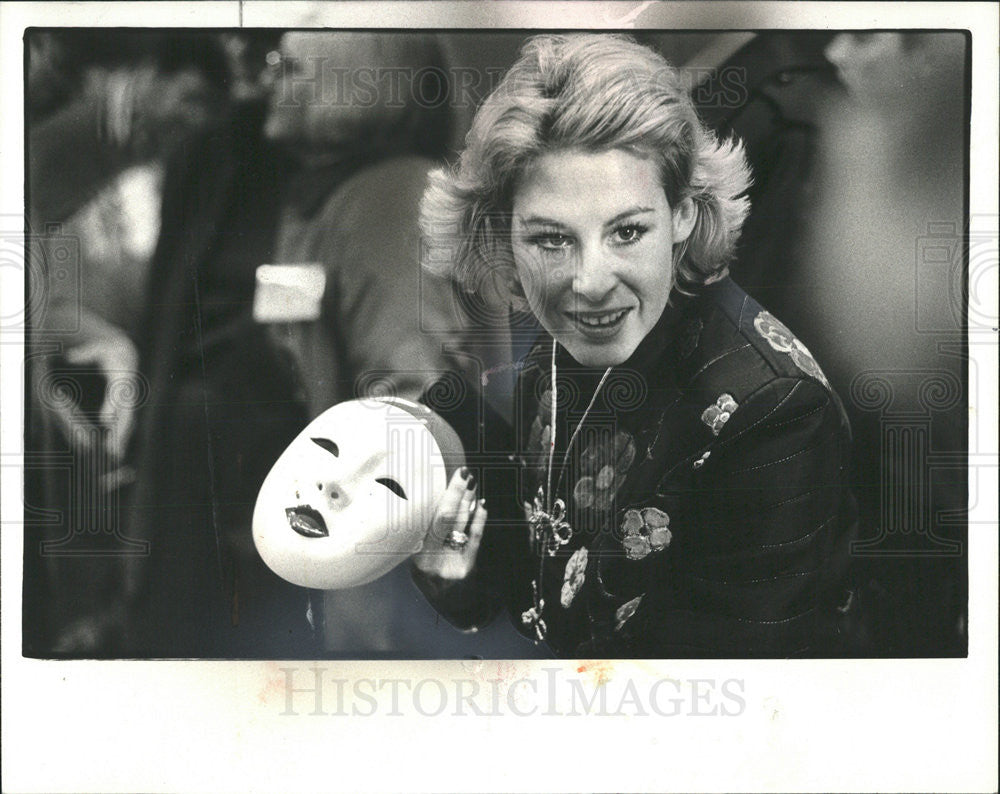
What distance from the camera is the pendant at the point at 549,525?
2.65 meters

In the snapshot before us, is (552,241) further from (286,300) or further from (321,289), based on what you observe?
Answer: (286,300)

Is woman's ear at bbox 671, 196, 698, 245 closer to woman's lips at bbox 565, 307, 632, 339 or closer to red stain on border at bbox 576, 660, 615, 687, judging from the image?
woman's lips at bbox 565, 307, 632, 339

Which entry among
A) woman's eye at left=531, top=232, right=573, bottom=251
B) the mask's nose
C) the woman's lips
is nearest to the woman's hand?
the mask's nose

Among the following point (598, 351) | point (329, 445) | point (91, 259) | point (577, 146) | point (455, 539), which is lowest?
point (455, 539)

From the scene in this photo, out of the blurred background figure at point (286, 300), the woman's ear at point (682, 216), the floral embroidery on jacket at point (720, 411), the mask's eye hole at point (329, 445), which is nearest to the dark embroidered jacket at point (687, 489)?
the floral embroidery on jacket at point (720, 411)

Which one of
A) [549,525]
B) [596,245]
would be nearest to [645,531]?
[549,525]

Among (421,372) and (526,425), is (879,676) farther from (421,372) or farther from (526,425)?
(421,372)

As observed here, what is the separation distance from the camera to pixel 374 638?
2.68 metres

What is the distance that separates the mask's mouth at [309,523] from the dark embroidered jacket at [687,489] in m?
0.33

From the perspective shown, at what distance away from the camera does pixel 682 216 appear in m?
2.63

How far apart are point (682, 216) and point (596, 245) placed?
251 millimetres

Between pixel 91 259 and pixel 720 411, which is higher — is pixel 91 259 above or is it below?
above

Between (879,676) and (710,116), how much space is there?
64.0 inches

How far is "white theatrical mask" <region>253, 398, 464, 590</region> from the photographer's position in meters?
2.62
